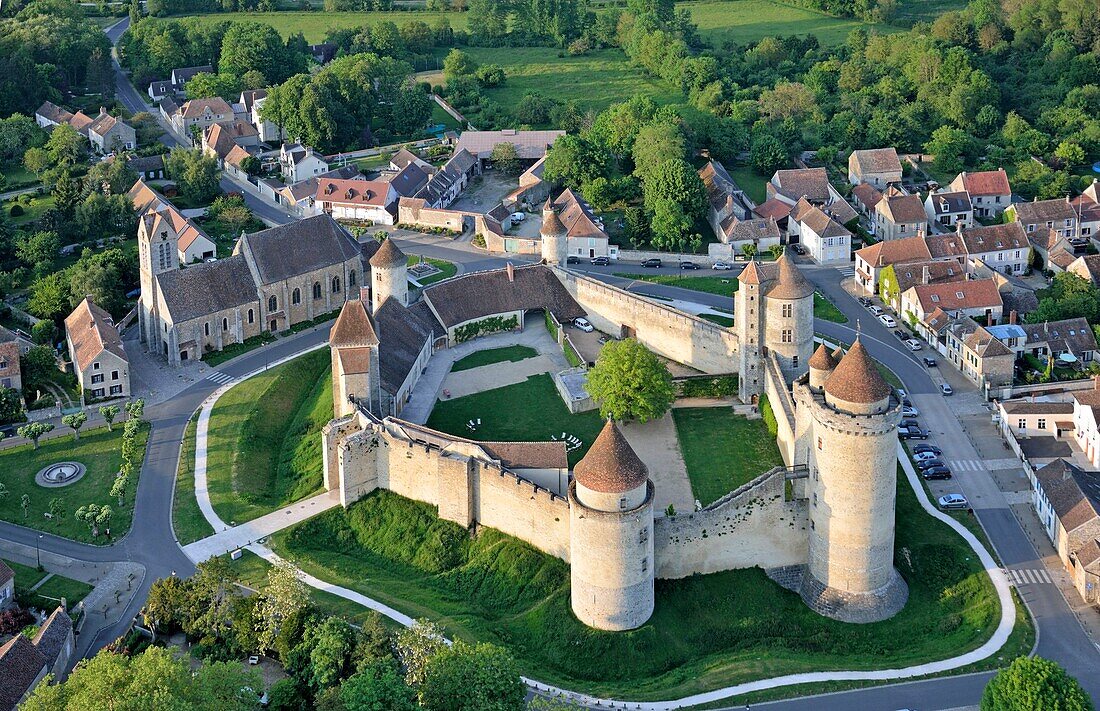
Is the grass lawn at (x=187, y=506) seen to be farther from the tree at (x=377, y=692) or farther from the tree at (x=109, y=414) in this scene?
the tree at (x=377, y=692)

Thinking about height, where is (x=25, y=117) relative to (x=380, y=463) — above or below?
above

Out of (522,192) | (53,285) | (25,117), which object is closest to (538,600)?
(53,285)

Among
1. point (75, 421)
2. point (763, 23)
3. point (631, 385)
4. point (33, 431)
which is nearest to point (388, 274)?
point (631, 385)

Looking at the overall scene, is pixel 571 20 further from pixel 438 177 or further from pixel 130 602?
pixel 130 602

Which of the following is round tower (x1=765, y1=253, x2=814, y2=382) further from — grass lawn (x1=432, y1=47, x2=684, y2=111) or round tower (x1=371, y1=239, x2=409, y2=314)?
grass lawn (x1=432, y1=47, x2=684, y2=111)

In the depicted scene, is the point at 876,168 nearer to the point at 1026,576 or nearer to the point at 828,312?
the point at 828,312

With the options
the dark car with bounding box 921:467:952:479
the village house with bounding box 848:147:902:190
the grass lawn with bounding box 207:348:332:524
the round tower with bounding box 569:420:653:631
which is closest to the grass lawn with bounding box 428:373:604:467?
the grass lawn with bounding box 207:348:332:524
